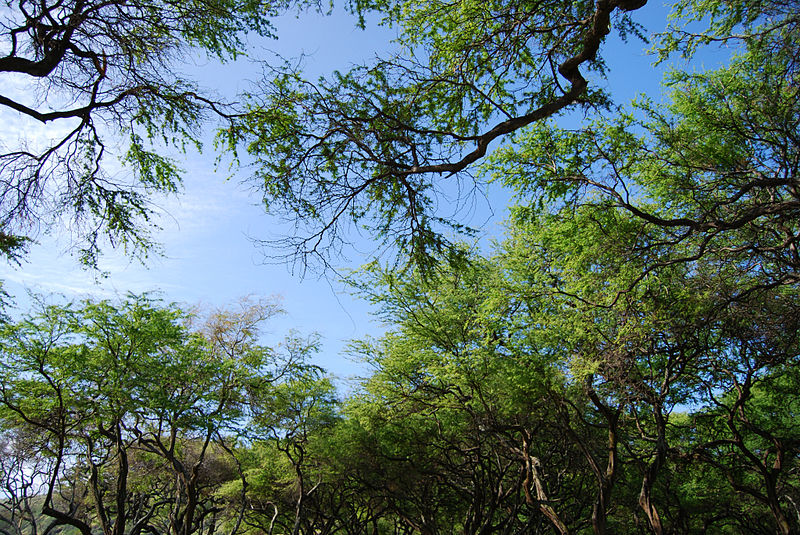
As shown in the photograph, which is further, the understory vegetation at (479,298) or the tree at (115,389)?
the tree at (115,389)

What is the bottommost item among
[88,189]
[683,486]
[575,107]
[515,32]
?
[683,486]

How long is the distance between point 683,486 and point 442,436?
34.1 feet

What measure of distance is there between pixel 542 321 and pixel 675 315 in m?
2.75

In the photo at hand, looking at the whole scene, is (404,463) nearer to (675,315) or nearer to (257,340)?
(257,340)

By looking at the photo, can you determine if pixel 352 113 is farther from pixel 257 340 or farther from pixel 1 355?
pixel 257 340

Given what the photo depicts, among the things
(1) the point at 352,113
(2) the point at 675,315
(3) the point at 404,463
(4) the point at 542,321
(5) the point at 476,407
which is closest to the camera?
(1) the point at 352,113

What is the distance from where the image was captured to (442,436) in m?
15.5

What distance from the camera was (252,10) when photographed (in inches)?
207

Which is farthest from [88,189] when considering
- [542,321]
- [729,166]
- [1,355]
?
[729,166]

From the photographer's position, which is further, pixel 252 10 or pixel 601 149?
pixel 601 149

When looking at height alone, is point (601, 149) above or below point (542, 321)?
above

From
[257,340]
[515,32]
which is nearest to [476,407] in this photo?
[257,340]

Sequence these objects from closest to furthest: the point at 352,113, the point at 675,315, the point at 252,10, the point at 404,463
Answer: the point at 352,113 < the point at 252,10 < the point at 675,315 < the point at 404,463

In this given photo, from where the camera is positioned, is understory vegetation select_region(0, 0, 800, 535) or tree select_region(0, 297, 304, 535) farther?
tree select_region(0, 297, 304, 535)
